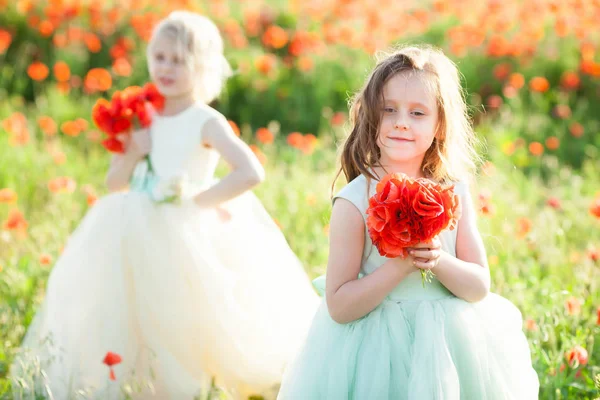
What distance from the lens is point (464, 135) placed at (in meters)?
2.89

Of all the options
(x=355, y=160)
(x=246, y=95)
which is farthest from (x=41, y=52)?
(x=355, y=160)

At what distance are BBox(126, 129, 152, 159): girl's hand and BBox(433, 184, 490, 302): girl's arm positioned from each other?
1.63 meters

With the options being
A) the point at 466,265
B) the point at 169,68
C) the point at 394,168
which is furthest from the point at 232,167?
the point at 466,265

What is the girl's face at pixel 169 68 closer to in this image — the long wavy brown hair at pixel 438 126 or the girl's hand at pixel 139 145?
the girl's hand at pixel 139 145

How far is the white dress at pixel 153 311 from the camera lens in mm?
3590

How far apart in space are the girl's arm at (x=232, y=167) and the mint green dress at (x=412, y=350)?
3.32ft

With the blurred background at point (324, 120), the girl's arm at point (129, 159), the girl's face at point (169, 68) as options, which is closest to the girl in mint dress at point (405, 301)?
the blurred background at point (324, 120)

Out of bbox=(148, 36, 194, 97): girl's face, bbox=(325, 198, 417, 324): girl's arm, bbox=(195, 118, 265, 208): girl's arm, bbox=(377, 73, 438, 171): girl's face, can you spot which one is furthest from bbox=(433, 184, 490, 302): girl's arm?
bbox=(148, 36, 194, 97): girl's face

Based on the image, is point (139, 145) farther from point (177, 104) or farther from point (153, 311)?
point (153, 311)

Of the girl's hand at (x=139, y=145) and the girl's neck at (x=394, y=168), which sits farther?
the girl's hand at (x=139, y=145)

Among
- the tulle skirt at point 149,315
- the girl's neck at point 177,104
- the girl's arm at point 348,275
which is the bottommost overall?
the tulle skirt at point 149,315

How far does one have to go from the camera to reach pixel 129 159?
12.6ft

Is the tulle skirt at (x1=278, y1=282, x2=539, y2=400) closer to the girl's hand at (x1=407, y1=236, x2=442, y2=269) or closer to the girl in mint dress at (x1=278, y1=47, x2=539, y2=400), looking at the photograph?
the girl in mint dress at (x1=278, y1=47, x2=539, y2=400)

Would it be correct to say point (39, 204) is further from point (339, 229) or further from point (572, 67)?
point (572, 67)
